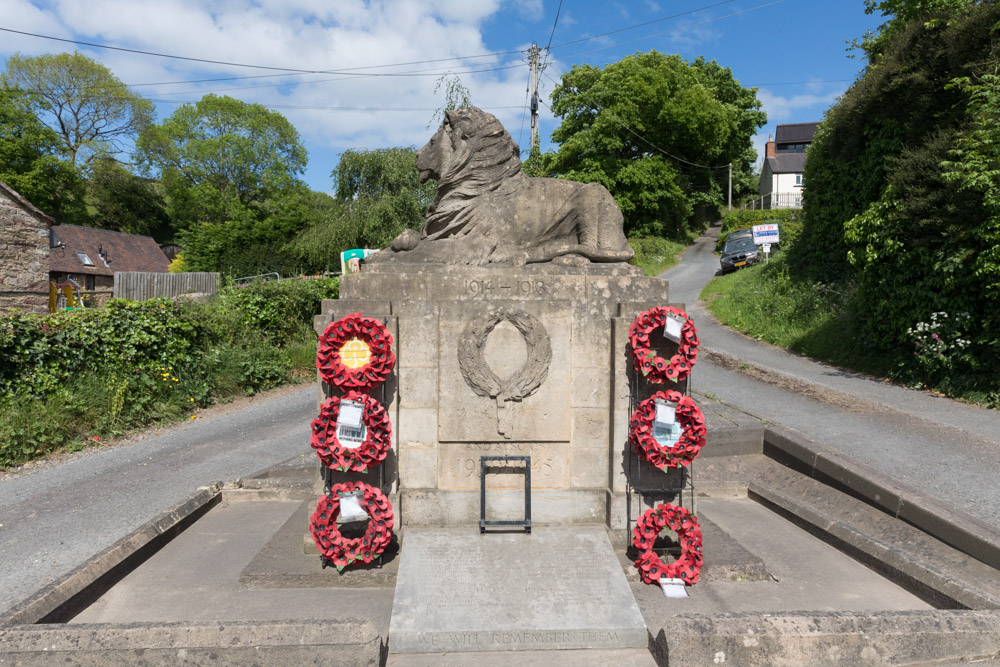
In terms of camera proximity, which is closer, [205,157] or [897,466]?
[897,466]

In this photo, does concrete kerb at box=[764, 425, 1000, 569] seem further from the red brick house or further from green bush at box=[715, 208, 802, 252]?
green bush at box=[715, 208, 802, 252]

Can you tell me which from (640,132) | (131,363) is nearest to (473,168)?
(131,363)

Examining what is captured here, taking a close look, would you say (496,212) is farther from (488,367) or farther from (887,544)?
(887,544)

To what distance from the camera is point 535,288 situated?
4.57m

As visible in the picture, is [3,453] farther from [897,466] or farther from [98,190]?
[98,190]

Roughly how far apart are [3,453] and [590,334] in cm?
807

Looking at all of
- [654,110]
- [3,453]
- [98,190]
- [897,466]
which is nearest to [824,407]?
[897,466]

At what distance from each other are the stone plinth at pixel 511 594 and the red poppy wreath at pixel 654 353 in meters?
1.32

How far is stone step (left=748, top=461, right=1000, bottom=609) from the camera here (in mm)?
3699

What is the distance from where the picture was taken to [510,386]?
453cm

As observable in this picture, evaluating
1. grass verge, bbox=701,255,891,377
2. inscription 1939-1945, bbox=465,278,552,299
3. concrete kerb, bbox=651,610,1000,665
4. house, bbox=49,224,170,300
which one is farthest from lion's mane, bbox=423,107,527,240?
house, bbox=49,224,170,300

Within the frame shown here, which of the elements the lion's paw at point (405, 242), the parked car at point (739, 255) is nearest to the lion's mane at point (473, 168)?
the lion's paw at point (405, 242)

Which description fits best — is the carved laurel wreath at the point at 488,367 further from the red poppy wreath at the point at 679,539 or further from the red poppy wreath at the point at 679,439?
the red poppy wreath at the point at 679,539

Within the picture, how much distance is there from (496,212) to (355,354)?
69.8 inches
